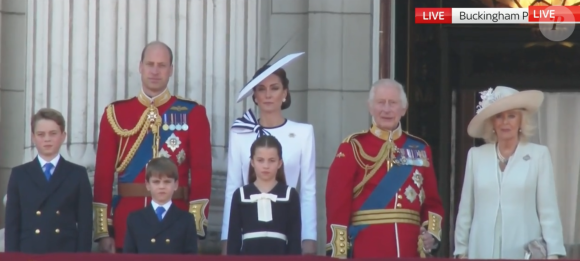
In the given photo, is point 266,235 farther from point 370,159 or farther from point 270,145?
point 370,159

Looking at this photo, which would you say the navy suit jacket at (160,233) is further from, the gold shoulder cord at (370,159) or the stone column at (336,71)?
the stone column at (336,71)

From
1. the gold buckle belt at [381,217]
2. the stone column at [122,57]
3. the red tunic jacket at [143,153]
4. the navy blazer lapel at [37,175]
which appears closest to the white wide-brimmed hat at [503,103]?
the gold buckle belt at [381,217]

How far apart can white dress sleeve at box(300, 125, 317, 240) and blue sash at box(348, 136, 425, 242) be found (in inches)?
8.7

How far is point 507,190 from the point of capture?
8.31 m

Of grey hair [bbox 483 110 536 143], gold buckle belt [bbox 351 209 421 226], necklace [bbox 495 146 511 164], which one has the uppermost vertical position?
grey hair [bbox 483 110 536 143]

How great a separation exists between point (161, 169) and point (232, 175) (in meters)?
0.59

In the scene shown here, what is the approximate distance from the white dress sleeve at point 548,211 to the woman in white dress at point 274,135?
122cm

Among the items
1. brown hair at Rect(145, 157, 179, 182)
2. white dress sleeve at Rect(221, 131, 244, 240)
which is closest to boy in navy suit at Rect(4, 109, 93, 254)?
brown hair at Rect(145, 157, 179, 182)

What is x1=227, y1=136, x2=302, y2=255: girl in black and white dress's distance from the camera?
322 inches

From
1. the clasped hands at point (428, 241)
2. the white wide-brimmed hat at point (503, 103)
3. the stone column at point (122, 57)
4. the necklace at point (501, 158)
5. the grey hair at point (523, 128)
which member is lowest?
the clasped hands at point (428, 241)

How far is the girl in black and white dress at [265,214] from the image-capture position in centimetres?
819

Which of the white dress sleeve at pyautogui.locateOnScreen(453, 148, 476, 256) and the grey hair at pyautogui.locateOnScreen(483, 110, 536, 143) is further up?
the grey hair at pyautogui.locateOnScreen(483, 110, 536, 143)

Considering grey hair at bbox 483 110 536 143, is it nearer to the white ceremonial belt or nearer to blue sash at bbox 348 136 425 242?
blue sash at bbox 348 136 425 242

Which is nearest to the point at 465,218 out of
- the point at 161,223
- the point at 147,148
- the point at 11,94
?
the point at 161,223
